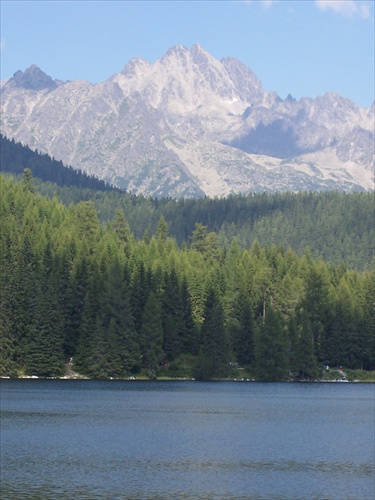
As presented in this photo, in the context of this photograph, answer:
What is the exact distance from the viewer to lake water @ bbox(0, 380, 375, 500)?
244ft

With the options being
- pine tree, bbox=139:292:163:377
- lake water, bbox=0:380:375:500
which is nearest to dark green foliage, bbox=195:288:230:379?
pine tree, bbox=139:292:163:377

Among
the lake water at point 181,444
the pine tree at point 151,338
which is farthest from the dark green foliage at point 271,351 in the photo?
the lake water at point 181,444

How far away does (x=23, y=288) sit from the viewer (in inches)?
7077

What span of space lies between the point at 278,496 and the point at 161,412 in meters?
54.2

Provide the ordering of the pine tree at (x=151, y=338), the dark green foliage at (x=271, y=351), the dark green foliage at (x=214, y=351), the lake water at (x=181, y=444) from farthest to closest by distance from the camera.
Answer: the dark green foliage at (x=271, y=351)
the dark green foliage at (x=214, y=351)
the pine tree at (x=151, y=338)
the lake water at (x=181, y=444)

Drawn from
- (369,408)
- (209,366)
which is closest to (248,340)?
(209,366)

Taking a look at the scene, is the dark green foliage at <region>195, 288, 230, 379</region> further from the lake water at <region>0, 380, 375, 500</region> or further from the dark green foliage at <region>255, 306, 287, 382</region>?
the lake water at <region>0, 380, 375, 500</region>

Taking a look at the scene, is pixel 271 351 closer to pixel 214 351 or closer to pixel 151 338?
pixel 214 351

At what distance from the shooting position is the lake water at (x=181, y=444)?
7431cm

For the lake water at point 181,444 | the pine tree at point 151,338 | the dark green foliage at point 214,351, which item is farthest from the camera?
the dark green foliage at point 214,351

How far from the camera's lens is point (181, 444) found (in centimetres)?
9688

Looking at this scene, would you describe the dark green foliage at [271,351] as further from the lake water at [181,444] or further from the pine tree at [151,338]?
the lake water at [181,444]

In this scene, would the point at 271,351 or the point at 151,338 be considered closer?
the point at 151,338

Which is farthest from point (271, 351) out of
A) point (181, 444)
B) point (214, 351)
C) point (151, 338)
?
point (181, 444)
